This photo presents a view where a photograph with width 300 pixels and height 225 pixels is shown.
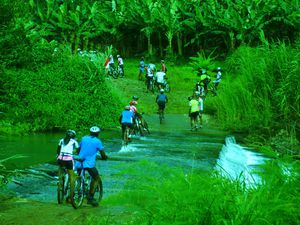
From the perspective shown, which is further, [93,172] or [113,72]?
[113,72]

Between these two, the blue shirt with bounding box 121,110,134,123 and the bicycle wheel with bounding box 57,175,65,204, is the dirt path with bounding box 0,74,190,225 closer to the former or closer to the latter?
the bicycle wheel with bounding box 57,175,65,204

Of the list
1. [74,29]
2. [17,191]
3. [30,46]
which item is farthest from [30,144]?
[74,29]

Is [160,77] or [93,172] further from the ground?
[160,77]

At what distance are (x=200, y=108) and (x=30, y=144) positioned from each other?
7.64 meters

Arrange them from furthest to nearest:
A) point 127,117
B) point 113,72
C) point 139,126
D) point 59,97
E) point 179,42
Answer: point 179,42
point 113,72
point 59,97
point 139,126
point 127,117

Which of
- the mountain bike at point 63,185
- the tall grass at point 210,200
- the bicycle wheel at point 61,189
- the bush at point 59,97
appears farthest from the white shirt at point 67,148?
the bush at point 59,97

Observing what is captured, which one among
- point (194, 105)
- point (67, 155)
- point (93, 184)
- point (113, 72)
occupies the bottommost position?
point (93, 184)

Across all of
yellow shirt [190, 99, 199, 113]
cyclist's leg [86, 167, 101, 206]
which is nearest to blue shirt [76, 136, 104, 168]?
cyclist's leg [86, 167, 101, 206]

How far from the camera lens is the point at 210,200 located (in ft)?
14.2

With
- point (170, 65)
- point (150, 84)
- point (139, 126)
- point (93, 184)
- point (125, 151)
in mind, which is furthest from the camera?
point (170, 65)

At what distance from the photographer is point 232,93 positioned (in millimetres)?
22906

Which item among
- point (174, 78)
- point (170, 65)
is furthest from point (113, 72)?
point (170, 65)

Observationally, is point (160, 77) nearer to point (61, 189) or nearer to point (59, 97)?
point (59, 97)

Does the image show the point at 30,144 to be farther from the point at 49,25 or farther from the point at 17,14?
the point at 49,25
